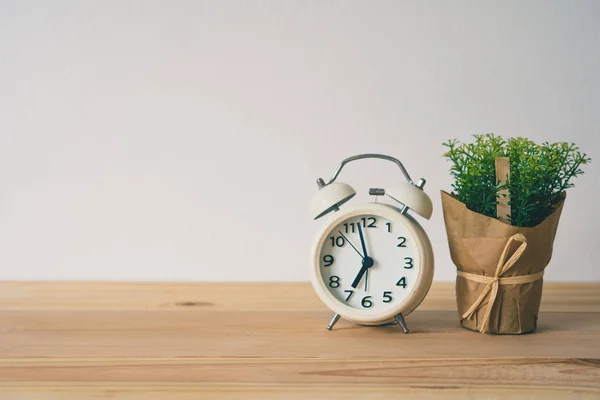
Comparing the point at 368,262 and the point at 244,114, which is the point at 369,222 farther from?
A: the point at 244,114

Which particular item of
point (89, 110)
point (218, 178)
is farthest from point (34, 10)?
point (218, 178)

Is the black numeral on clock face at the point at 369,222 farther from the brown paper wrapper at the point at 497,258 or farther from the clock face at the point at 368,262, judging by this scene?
the brown paper wrapper at the point at 497,258

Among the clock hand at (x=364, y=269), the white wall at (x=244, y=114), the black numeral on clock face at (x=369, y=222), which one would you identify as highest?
the white wall at (x=244, y=114)

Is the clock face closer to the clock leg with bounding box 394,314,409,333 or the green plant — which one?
the clock leg with bounding box 394,314,409,333

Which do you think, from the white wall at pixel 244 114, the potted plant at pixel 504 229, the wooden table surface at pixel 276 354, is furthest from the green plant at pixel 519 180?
the white wall at pixel 244 114

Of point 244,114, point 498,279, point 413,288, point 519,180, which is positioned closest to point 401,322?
point 413,288

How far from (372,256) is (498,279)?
21cm

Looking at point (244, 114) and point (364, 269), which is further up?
point (244, 114)

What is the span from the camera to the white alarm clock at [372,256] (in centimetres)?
111

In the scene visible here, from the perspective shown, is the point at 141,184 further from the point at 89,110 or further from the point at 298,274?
the point at 298,274

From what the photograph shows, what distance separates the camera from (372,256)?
1.13 metres

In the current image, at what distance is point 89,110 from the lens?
5.02ft

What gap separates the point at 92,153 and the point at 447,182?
2.71ft

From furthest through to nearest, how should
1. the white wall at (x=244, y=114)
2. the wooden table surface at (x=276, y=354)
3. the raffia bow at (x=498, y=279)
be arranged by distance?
1. the white wall at (x=244, y=114)
2. the raffia bow at (x=498, y=279)
3. the wooden table surface at (x=276, y=354)
